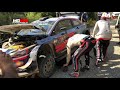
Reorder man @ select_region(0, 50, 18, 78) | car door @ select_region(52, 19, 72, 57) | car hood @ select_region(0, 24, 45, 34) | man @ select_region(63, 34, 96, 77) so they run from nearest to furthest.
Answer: man @ select_region(0, 50, 18, 78)
man @ select_region(63, 34, 96, 77)
car hood @ select_region(0, 24, 45, 34)
car door @ select_region(52, 19, 72, 57)

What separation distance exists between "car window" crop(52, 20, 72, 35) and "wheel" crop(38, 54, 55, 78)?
37.8 inches

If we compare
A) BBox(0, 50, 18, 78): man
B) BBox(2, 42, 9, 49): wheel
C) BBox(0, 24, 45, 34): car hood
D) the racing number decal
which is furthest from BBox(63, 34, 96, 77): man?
BBox(0, 50, 18, 78): man

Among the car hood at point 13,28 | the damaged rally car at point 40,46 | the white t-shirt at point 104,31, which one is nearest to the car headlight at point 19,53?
the damaged rally car at point 40,46

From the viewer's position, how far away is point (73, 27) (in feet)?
25.6

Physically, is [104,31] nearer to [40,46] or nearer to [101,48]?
[101,48]

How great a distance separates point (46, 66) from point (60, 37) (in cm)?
121

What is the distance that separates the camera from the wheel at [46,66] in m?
5.96

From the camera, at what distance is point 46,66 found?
611cm

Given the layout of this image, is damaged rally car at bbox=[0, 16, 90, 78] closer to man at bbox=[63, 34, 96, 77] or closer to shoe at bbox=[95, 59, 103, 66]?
man at bbox=[63, 34, 96, 77]

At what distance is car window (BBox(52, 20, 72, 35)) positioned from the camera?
692 cm

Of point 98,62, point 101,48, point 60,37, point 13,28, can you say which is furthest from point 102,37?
point 13,28
